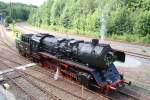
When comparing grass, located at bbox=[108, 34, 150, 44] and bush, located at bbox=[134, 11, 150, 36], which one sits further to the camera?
bush, located at bbox=[134, 11, 150, 36]

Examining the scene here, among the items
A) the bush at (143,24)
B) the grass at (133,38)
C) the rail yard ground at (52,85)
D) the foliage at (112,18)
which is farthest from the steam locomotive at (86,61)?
the foliage at (112,18)

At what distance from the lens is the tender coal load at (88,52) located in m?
14.8

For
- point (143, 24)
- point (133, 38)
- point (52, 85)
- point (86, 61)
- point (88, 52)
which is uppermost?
point (143, 24)

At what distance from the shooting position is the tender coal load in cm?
1477

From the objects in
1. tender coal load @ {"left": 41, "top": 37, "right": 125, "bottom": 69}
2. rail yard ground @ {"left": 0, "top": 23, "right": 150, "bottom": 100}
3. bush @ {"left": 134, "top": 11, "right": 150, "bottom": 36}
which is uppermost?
bush @ {"left": 134, "top": 11, "right": 150, "bottom": 36}

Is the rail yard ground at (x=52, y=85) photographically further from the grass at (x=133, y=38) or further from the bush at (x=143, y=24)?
the bush at (x=143, y=24)

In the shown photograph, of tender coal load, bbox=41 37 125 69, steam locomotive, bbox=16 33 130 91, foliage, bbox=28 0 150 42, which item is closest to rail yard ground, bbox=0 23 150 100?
steam locomotive, bbox=16 33 130 91

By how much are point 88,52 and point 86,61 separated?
622 millimetres

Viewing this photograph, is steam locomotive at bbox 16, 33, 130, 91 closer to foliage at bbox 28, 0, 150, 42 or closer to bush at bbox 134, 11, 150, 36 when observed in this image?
bush at bbox 134, 11, 150, 36

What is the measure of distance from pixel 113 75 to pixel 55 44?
5.53 meters

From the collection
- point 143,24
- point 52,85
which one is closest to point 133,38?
point 143,24

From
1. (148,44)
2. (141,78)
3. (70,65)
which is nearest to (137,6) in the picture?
(148,44)

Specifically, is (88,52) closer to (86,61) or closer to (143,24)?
(86,61)

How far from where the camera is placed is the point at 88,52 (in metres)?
15.5
